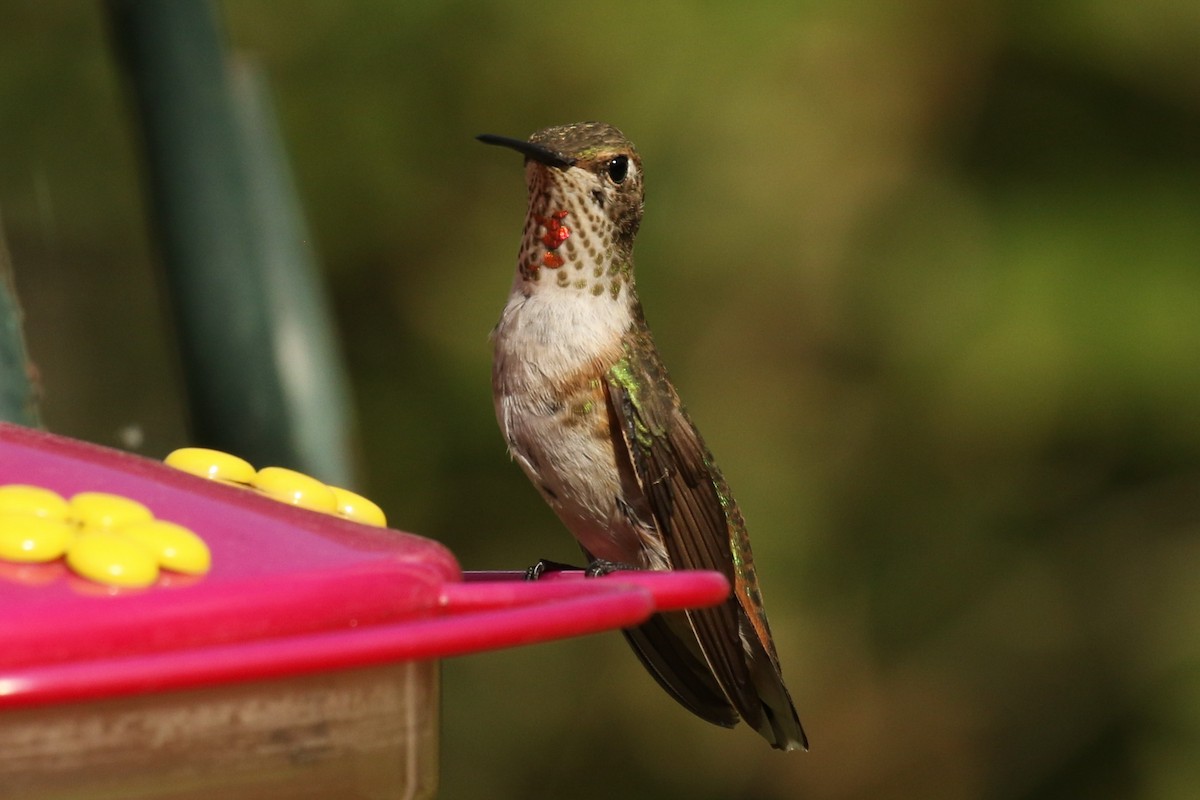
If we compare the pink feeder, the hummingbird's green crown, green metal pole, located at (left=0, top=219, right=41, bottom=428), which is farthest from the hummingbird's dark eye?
the pink feeder

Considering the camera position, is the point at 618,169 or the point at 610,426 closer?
the point at 610,426

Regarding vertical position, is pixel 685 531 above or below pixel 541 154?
below

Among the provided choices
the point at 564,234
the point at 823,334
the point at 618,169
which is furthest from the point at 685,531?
the point at 823,334

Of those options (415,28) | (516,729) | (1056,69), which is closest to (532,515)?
(516,729)

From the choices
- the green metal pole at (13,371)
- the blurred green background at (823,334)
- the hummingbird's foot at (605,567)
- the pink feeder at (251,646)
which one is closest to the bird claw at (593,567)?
the hummingbird's foot at (605,567)

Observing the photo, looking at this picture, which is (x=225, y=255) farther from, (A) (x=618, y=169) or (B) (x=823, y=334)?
(B) (x=823, y=334)
